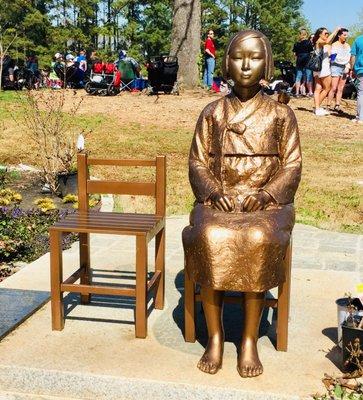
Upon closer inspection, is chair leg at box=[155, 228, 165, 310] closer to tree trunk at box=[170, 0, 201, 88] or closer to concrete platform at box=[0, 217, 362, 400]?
concrete platform at box=[0, 217, 362, 400]

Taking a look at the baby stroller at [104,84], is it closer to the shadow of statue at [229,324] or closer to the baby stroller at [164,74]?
the baby stroller at [164,74]

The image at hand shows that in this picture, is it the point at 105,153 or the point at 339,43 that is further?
the point at 339,43

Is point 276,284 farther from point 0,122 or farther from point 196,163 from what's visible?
point 0,122

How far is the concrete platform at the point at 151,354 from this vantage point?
3164 millimetres

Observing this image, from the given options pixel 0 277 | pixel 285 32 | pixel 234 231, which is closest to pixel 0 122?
pixel 0 277

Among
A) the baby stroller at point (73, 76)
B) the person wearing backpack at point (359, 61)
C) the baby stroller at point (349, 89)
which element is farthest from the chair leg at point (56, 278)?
the baby stroller at point (73, 76)

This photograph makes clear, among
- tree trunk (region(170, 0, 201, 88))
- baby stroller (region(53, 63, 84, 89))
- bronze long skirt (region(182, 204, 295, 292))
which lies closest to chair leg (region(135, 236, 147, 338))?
bronze long skirt (region(182, 204, 295, 292))

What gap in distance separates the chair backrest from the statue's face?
909 mm

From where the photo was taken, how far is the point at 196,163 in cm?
365

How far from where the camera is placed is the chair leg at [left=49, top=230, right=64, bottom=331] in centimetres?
376

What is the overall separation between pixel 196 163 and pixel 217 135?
0.21 metres

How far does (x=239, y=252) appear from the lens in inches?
125

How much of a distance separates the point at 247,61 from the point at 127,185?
1283 millimetres

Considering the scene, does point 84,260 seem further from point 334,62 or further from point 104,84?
point 104,84
